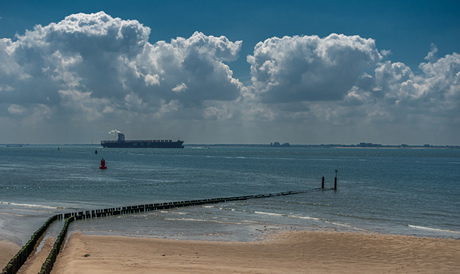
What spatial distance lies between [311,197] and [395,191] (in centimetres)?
1862

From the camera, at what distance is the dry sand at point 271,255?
24766 millimetres

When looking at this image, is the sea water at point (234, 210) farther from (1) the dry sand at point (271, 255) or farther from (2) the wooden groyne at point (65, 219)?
(1) the dry sand at point (271, 255)

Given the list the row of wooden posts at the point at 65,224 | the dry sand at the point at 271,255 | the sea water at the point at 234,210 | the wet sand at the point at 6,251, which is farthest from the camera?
the sea water at the point at 234,210

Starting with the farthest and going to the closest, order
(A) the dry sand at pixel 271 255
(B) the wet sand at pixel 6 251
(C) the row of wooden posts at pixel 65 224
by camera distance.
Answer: (B) the wet sand at pixel 6 251
(A) the dry sand at pixel 271 255
(C) the row of wooden posts at pixel 65 224

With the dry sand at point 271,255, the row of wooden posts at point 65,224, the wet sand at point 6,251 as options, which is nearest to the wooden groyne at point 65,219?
the row of wooden posts at point 65,224

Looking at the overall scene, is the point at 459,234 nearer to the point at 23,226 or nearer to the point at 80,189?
the point at 23,226

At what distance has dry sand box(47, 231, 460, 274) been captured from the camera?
2477cm

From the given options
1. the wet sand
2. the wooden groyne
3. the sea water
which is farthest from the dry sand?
the sea water

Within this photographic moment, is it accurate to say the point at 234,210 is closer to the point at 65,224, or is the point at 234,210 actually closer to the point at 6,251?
the point at 65,224

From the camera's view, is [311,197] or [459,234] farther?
[311,197]

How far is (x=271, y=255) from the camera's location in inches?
1155

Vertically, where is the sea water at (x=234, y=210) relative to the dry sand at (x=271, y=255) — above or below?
below

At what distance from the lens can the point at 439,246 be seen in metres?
32.2

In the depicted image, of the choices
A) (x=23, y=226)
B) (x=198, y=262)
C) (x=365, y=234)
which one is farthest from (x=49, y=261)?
(x=365, y=234)
